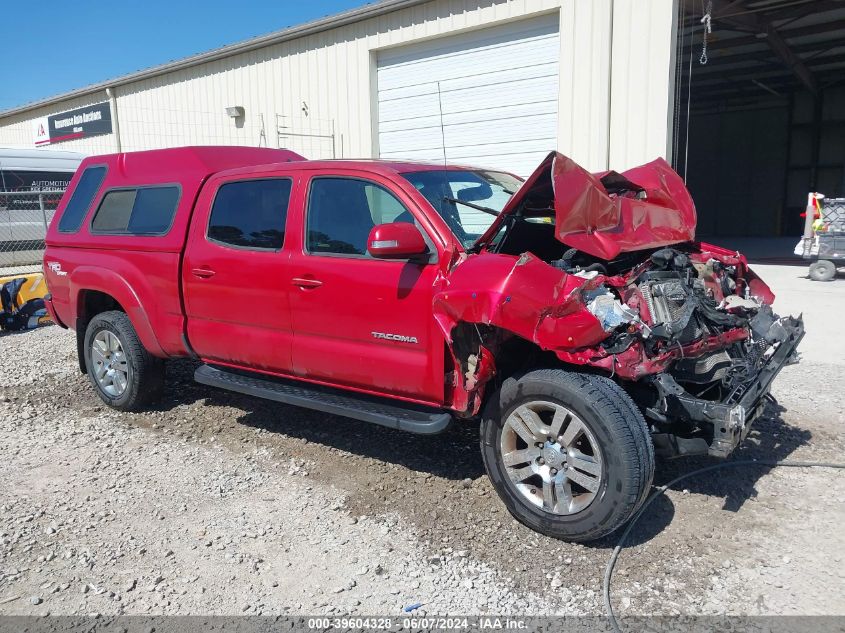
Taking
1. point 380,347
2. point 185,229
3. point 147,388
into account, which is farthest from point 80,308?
point 380,347

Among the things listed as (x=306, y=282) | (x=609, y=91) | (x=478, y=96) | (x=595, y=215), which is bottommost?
(x=306, y=282)

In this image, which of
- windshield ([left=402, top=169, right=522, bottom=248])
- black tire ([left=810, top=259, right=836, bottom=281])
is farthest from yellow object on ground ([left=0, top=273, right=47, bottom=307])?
black tire ([left=810, top=259, right=836, bottom=281])

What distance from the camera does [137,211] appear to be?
5.39 meters

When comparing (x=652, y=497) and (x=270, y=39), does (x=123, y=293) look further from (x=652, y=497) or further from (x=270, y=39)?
(x=270, y=39)

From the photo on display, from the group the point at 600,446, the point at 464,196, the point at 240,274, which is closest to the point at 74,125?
the point at 240,274

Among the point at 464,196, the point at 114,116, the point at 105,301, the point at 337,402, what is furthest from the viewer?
the point at 114,116

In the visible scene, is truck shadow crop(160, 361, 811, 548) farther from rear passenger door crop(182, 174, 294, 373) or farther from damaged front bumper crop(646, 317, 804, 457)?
rear passenger door crop(182, 174, 294, 373)

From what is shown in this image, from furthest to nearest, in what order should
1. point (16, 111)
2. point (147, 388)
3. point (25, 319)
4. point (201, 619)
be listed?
point (16, 111) → point (25, 319) → point (147, 388) → point (201, 619)

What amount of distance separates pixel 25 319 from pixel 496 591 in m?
8.41

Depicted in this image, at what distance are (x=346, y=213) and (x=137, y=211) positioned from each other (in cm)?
216

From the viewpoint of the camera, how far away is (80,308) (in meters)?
5.77

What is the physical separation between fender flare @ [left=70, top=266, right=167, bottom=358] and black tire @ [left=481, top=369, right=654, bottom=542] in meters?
3.08

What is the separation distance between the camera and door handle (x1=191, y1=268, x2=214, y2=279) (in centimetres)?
476

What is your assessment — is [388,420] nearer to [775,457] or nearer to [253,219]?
[253,219]
